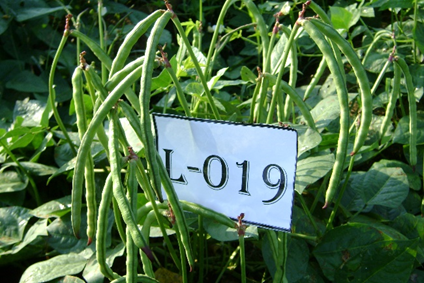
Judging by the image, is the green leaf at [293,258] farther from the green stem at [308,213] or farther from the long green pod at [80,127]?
the long green pod at [80,127]

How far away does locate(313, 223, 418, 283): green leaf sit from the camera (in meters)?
0.86

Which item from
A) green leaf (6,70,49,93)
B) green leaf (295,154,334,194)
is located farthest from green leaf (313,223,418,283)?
green leaf (6,70,49,93)

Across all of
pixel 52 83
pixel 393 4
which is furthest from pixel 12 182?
pixel 393 4

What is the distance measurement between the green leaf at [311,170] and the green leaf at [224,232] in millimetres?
105

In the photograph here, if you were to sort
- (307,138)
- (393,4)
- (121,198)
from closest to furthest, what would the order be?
(121,198)
(307,138)
(393,4)

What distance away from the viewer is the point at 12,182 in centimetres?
120

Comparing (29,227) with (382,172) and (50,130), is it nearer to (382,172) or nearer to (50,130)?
(50,130)

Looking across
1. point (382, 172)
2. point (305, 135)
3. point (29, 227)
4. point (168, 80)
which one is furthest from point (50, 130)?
point (382, 172)

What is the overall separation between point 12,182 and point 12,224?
15 centimetres

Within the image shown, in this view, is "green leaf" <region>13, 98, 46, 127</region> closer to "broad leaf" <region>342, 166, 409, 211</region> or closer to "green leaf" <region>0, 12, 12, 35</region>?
"green leaf" <region>0, 12, 12, 35</region>

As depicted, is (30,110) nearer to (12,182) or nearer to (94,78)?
(12,182)

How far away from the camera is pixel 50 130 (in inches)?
48.1

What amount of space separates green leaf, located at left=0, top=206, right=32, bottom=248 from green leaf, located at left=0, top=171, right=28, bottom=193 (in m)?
0.08

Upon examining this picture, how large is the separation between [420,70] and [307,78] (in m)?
0.50
